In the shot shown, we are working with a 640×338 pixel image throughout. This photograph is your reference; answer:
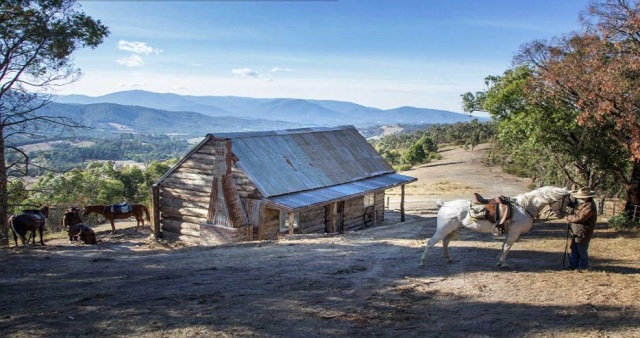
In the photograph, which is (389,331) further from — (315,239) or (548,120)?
(548,120)

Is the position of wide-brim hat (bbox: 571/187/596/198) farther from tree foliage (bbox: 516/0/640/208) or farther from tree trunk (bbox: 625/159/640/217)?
tree trunk (bbox: 625/159/640/217)

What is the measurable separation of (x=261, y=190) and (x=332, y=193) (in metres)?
3.63

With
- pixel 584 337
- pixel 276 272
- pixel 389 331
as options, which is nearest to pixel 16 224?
pixel 276 272

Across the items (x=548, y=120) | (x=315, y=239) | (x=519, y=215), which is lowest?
(x=315, y=239)

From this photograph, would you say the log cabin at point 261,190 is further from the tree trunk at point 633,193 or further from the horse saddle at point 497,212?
the tree trunk at point 633,193

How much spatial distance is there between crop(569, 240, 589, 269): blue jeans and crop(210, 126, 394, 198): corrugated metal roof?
10981 millimetres

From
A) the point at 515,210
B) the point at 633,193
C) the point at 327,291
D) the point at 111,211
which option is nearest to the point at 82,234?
the point at 111,211

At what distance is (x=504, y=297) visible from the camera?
8406 mm

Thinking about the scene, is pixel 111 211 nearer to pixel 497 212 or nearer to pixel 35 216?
pixel 35 216

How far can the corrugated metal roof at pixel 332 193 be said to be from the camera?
17.8 metres

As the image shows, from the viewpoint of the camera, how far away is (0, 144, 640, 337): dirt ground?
7125mm

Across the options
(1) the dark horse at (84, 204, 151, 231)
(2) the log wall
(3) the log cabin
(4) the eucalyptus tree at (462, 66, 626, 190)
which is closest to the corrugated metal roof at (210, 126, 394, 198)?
(3) the log cabin

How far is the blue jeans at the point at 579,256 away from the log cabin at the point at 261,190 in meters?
9.57

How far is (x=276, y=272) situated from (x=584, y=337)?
6.21 m
